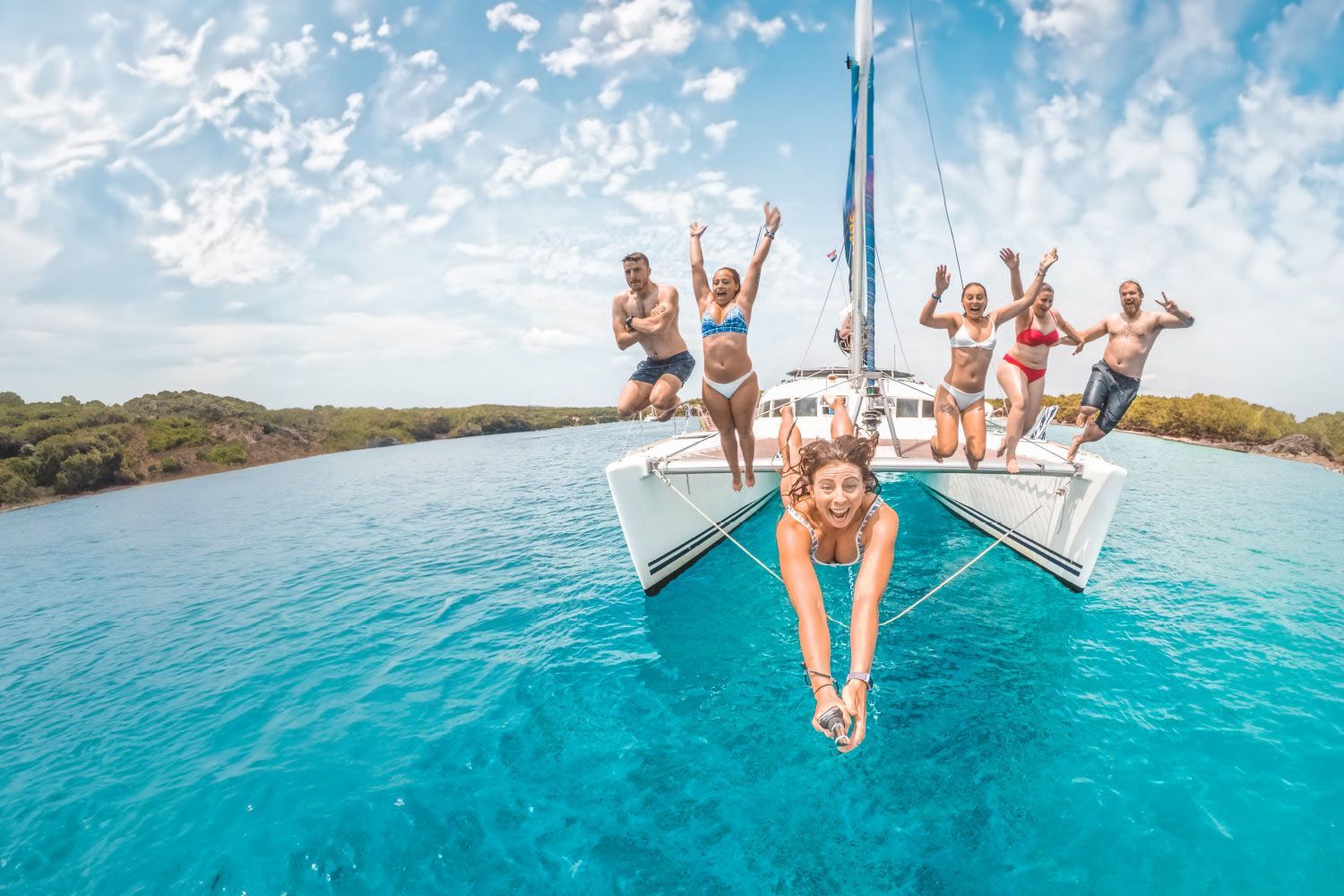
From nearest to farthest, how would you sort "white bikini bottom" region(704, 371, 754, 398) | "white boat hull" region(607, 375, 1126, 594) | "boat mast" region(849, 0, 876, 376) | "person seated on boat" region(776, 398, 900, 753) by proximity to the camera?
1. "person seated on boat" region(776, 398, 900, 753)
2. "white bikini bottom" region(704, 371, 754, 398)
3. "white boat hull" region(607, 375, 1126, 594)
4. "boat mast" region(849, 0, 876, 376)

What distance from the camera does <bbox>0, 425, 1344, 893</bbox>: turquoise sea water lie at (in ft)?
14.4

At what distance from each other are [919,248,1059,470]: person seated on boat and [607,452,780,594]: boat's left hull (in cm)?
243

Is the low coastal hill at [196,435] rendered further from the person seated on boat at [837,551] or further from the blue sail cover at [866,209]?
the person seated on boat at [837,551]

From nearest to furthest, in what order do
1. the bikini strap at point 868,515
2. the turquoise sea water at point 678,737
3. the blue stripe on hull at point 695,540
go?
the bikini strap at point 868,515 < the turquoise sea water at point 678,737 < the blue stripe on hull at point 695,540

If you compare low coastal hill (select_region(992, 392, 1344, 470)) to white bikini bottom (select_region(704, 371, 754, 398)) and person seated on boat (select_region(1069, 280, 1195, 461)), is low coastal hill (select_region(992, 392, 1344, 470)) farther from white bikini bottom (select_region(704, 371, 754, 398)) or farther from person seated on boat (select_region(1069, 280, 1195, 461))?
white bikini bottom (select_region(704, 371, 754, 398))

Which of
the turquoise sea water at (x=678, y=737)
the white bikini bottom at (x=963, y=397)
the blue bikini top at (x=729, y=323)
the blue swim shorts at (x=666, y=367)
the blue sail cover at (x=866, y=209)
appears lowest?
the turquoise sea water at (x=678, y=737)

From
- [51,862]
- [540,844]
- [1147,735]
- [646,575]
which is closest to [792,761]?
[540,844]

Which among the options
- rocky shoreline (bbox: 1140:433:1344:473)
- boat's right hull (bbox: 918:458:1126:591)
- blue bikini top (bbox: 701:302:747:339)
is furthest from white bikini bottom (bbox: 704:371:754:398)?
rocky shoreline (bbox: 1140:433:1344:473)

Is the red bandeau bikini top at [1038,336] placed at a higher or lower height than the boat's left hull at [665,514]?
higher

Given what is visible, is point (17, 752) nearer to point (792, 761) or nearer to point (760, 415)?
point (792, 761)

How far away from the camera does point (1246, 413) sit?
40469mm

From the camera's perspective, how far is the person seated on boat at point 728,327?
15.6 feet

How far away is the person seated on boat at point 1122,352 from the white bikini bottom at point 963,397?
1427 mm

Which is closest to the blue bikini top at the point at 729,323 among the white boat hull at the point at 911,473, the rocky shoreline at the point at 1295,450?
the white boat hull at the point at 911,473
